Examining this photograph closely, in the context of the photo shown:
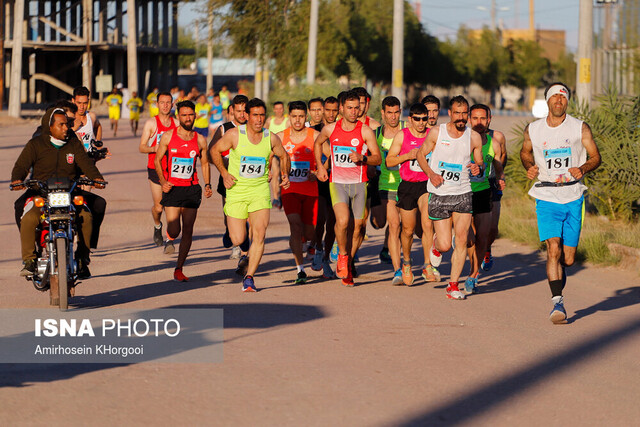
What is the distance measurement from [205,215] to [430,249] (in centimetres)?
665

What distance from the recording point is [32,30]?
67375 millimetres

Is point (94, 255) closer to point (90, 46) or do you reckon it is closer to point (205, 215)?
point (205, 215)

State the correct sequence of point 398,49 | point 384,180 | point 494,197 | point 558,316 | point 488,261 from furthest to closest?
1. point 398,49
2. point 488,261
3. point 494,197
4. point 384,180
5. point 558,316

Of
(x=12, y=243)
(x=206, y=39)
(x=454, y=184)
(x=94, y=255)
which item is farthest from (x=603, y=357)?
(x=206, y=39)

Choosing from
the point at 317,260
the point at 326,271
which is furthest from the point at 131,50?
the point at 326,271

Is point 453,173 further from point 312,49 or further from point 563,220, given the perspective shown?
point 312,49

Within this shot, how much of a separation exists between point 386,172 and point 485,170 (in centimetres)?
117

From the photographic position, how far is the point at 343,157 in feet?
37.4

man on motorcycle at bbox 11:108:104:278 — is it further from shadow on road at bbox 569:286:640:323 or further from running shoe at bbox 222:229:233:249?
shadow on road at bbox 569:286:640:323

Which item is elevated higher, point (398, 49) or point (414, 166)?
point (398, 49)

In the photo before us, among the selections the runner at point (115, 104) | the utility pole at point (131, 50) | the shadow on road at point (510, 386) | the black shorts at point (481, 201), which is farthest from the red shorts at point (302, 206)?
the utility pole at point (131, 50)

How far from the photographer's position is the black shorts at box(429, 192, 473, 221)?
10.6 m

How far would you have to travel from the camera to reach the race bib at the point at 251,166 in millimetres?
10891

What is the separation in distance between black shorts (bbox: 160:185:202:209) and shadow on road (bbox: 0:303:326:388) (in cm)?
202
